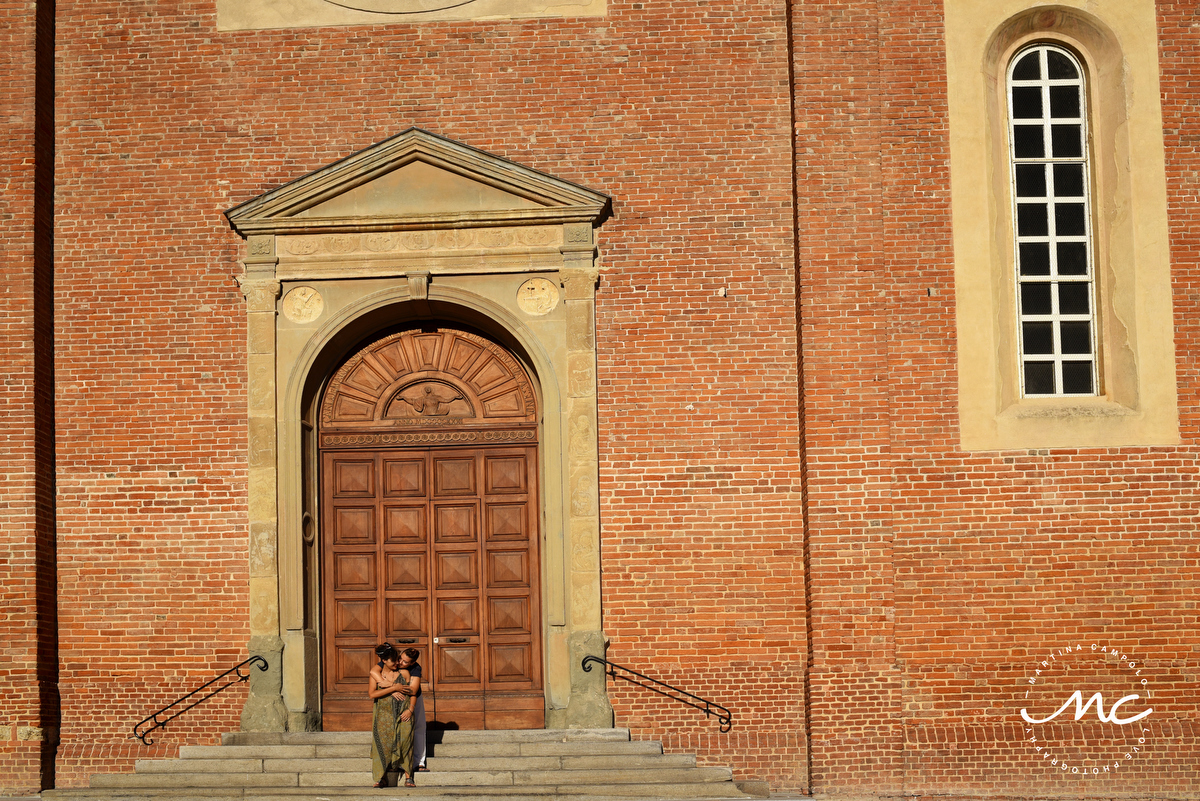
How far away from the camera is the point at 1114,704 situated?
13.6 m

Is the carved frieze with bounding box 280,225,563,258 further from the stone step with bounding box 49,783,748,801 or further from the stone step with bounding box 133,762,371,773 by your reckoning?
the stone step with bounding box 49,783,748,801

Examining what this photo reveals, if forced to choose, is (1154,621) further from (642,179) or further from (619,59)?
(619,59)

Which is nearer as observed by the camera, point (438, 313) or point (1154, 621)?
point (1154, 621)

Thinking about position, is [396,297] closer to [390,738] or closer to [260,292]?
[260,292]

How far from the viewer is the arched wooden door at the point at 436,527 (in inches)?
564

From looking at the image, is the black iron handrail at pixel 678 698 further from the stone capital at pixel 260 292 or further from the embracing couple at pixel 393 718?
the stone capital at pixel 260 292

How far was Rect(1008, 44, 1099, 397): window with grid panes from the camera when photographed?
14.4 metres

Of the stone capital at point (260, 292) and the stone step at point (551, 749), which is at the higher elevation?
the stone capital at point (260, 292)

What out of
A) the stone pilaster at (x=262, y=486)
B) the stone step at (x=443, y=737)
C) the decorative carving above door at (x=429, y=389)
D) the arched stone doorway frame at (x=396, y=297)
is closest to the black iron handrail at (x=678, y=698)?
the arched stone doorway frame at (x=396, y=297)

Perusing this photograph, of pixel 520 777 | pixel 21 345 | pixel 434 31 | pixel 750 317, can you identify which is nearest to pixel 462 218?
pixel 434 31

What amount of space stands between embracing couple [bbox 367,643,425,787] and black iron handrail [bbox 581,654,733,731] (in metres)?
1.86

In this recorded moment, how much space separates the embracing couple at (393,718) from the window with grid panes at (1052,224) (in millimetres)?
6537

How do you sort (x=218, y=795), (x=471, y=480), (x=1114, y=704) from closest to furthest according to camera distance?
1. (x=218, y=795)
2. (x=1114, y=704)
3. (x=471, y=480)

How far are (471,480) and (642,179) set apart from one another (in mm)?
3416
